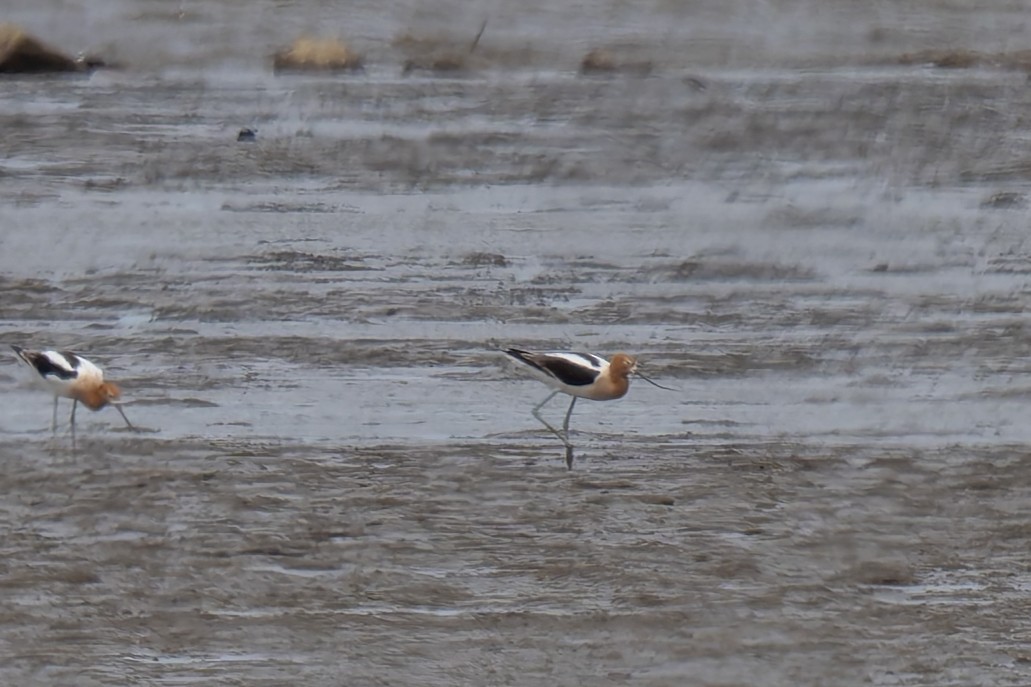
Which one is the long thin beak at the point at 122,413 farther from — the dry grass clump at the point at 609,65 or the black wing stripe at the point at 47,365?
the dry grass clump at the point at 609,65

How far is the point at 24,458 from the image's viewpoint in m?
7.80

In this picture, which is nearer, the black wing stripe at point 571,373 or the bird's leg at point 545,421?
the bird's leg at point 545,421

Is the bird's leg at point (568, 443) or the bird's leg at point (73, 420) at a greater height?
the bird's leg at point (568, 443)

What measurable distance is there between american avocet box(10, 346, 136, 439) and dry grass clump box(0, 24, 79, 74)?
33.0 feet

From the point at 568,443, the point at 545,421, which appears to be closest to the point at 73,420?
the point at 545,421

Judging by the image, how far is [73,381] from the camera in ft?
27.1

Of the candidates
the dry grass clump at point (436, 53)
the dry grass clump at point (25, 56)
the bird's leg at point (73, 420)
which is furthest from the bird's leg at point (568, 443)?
the dry grass clump at point (25, 56)

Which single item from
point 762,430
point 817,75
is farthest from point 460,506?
point 817,75

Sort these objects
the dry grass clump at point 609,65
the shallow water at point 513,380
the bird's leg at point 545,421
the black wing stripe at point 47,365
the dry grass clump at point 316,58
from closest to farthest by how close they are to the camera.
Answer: the shallow water at point 513,380 → the bird's leg at point 545,421 → the black wing stripe at point 47,365 → the dry grass clump at point 609,65 → the dry grass clump at point 316,58

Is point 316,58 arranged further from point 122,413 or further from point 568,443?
point 568,443

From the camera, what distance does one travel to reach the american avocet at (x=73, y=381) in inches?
324

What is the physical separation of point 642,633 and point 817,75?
42.3ft

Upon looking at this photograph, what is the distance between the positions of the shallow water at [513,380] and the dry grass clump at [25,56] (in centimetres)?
40

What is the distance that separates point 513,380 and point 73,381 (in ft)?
6.59
